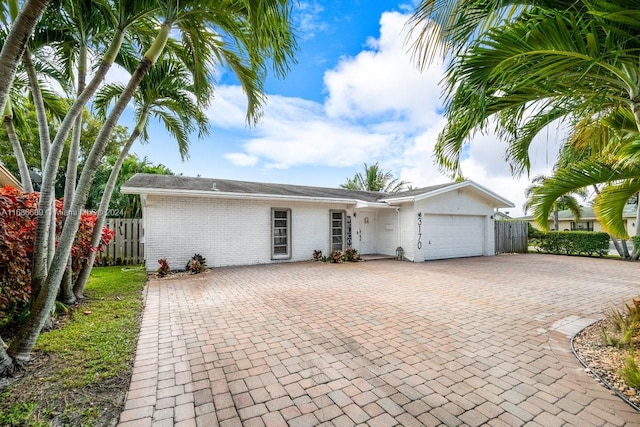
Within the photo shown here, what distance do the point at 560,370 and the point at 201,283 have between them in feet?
25.1

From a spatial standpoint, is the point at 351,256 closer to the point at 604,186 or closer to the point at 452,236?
the point at 452,236

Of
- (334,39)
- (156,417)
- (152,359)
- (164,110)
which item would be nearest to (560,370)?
(156,417)


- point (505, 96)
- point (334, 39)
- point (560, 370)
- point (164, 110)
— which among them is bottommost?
point (560, 370)

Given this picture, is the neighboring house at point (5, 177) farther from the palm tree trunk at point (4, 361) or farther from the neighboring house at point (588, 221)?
the neighboring house at point (588, 221)

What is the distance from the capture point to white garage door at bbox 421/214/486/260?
1298 centimetres

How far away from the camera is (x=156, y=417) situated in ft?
7.99

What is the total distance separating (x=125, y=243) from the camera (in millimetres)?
11383

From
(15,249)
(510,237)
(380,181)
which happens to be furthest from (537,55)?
(380,181)

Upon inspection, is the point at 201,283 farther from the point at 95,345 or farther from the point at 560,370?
the point at 560,370

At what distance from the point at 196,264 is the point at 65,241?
6.03 metres

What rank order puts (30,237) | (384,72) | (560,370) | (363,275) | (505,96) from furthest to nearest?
(363,275), (384,72), (30,237), (505,96), (560,370)

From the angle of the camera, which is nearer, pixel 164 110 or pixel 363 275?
pixel 164 110

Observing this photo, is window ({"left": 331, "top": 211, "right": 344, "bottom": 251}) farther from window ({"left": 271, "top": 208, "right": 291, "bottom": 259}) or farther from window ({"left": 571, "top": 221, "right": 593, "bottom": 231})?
window ({"left": 571, "top": 221, "right": 593, "bottom": 231})

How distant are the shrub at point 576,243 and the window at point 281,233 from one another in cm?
1359
